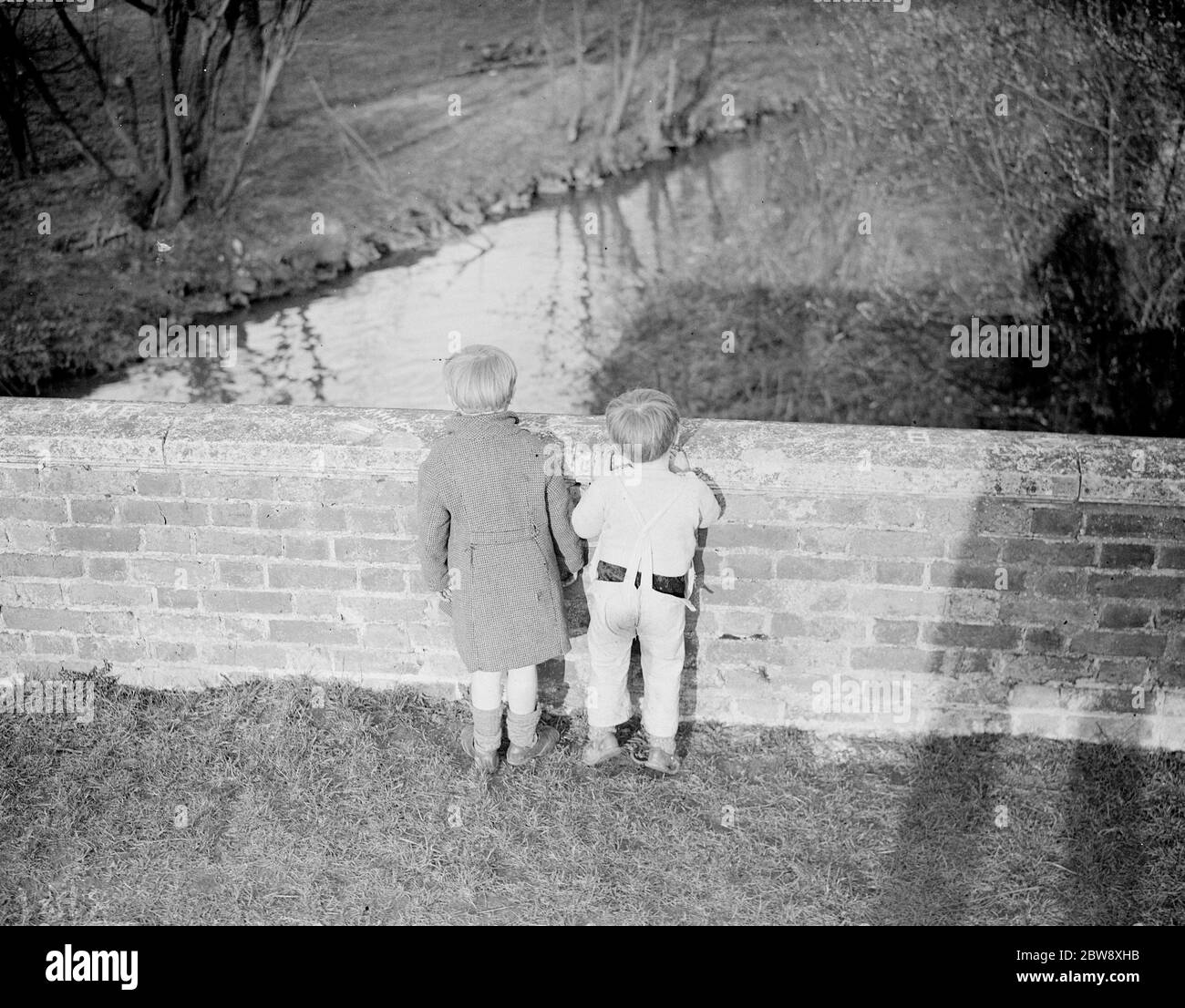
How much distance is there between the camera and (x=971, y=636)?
3404 mm

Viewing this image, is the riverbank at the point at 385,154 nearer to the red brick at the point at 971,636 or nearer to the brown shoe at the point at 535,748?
the brown shoe at the point at 535,748

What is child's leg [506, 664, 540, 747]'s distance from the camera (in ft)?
11.0

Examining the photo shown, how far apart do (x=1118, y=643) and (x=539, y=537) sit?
1.88 m

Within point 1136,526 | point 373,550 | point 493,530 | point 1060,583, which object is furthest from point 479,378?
point 1136,526

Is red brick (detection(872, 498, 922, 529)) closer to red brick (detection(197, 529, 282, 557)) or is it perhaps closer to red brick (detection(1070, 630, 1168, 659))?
red brick (detection(1070, 630, 1168, 659))

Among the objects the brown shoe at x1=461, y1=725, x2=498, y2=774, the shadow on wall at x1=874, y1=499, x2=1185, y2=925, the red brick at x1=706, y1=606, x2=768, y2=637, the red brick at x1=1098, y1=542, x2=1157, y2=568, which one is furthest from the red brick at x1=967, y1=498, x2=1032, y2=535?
the brown shoe at x1=461, y1=725, x2=498, y2=774

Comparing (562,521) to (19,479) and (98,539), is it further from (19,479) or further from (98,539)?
(19,479)

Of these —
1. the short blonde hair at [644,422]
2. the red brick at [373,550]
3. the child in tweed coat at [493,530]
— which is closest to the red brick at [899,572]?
the short blonde hair at [644,422]

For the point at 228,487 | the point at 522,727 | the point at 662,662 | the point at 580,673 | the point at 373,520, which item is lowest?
the point at 522,727

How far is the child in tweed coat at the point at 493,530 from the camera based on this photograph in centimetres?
308

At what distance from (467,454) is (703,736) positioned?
132 cm

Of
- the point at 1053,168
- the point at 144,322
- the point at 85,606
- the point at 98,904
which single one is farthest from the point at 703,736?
the point at 144,322

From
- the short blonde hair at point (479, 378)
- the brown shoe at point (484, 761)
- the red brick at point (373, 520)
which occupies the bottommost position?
the brown shoe at point (484, 761)

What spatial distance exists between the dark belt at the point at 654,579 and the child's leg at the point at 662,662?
0.9 inches
